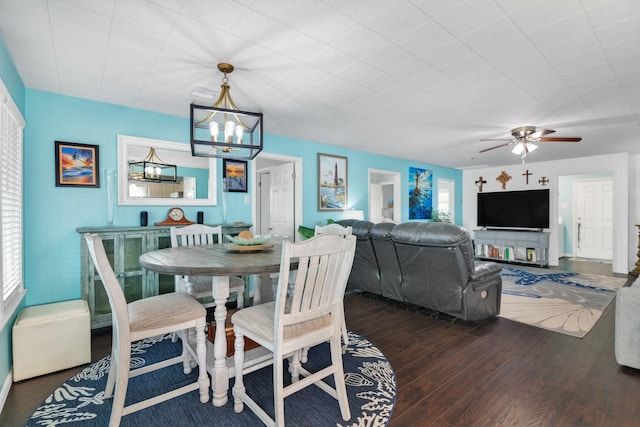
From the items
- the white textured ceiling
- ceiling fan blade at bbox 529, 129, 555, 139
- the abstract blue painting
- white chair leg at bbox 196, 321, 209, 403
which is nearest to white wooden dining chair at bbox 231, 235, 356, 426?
white chair leg at bbox 196, 321, 209, 403

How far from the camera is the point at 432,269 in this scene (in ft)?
10.5

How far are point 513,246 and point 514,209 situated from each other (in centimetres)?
89

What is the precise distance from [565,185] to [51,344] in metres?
10.1

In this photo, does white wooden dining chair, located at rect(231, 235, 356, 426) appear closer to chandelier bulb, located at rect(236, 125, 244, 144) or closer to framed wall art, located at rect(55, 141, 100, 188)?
chandelier bulb, located at rect(236, 125, 244, 144)

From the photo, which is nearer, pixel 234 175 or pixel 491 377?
pixel 491 377

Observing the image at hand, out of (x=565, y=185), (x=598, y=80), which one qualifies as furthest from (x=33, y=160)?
(x=565, y=185)

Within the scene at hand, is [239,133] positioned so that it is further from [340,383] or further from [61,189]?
[61,189]

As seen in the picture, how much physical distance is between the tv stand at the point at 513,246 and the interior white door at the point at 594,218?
6.75 ft

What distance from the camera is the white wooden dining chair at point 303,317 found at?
1539 mm

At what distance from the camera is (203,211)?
3.85 meters

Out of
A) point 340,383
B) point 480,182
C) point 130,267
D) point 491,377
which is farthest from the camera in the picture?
point 480,182

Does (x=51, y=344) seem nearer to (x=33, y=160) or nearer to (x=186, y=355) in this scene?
(x=186, y=355)

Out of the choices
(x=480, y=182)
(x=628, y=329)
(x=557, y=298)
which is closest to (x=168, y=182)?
(x=628, y=329)

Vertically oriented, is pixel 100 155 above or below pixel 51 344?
above
